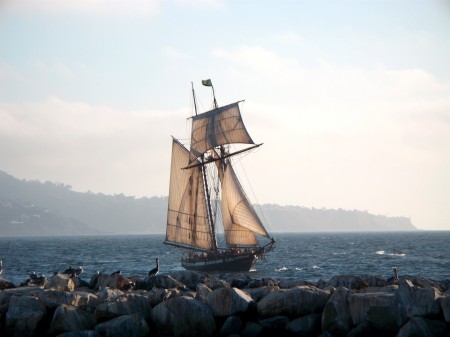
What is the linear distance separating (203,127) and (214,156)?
374 cm

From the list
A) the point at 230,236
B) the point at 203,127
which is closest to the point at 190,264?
the point at 230,236

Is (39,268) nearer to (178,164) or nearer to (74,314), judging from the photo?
(178,164)

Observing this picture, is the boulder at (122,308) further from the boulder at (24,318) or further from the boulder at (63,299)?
the boulder at (24,318)

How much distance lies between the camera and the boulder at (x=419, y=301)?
21062 mm

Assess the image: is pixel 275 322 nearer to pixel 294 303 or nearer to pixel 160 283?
pixel 294 303

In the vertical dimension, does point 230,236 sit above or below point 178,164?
below

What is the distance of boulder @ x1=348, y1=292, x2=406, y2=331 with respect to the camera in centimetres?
2139

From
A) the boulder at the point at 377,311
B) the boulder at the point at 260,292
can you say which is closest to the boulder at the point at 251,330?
the boulder at the point at 260,292

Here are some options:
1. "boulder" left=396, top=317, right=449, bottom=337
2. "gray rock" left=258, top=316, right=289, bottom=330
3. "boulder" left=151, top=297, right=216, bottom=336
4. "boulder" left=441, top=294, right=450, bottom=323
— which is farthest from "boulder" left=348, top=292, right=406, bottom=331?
"boulder" left=151, top=297, right=216, bottom=336

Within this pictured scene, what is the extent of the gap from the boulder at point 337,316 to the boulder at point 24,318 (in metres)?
9.37

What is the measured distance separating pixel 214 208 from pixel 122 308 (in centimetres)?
4897

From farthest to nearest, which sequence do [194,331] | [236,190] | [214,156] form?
[214,156] < [236,190] < [194,331]

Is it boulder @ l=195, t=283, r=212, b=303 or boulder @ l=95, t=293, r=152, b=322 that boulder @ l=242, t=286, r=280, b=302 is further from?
boulder @ l=95, t=293, r=152, b=322

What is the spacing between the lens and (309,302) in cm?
2308
